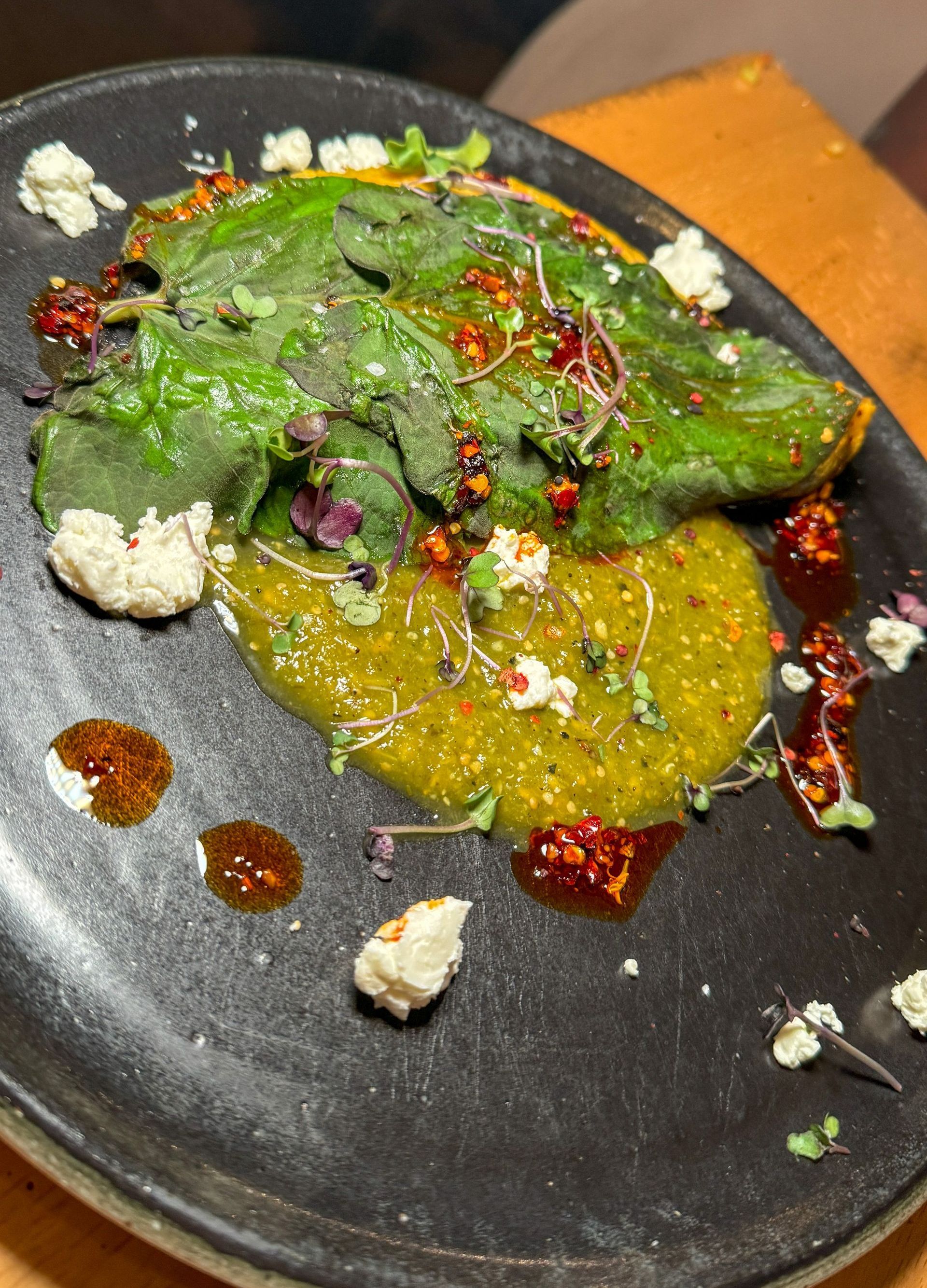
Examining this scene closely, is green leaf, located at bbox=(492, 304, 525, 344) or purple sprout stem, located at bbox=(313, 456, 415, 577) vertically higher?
green leaf, located at bbox=(492, 304, 525, 344)

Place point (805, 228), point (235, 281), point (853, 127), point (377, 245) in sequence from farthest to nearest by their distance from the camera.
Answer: point (853, 127) → point (805, 228) → point (377, 245) → point (235, 281)

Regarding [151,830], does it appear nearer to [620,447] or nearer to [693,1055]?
[693,1055]

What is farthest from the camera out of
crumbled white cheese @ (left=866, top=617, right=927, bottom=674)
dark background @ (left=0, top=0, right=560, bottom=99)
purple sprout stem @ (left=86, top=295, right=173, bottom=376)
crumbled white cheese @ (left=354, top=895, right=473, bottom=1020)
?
dark background @ (left=0, top=0, right=560, bottom=99)

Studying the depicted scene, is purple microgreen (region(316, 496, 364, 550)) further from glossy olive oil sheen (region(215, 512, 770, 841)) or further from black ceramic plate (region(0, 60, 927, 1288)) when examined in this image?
black ceramic plate (region(0, 60, 927, 1288))

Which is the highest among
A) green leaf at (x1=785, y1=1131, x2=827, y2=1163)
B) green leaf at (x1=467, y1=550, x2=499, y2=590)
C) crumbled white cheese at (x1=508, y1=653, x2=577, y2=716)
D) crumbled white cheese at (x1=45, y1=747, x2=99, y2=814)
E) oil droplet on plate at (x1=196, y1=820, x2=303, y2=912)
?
green leaf at (x1=467, y1=550, x2=499, y2=590)

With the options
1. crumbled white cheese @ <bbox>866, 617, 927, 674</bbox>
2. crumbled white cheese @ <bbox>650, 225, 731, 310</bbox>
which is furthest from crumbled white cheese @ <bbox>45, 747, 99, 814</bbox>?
crumbled white cheese @ <bbox>650, 225, 731, 310</bbox>

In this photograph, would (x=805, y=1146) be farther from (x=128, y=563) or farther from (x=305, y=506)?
(x=128, y=563)

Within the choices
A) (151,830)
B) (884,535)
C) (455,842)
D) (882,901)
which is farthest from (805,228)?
(151,830)

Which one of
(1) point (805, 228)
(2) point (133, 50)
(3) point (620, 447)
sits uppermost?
(1) point (805, 228)
